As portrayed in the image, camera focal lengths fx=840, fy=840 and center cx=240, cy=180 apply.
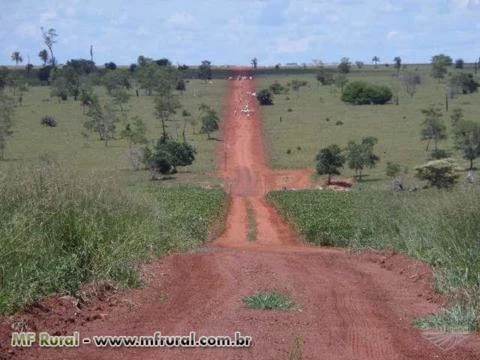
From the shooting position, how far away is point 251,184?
152 feet

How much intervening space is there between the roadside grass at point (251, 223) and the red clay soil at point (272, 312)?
377 inches

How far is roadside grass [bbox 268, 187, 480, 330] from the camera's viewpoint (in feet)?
38.5

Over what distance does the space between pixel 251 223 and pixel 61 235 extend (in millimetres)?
19752

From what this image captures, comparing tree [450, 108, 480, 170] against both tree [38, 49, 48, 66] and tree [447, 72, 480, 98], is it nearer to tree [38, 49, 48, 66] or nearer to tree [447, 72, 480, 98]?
tree [447, 72, 480, 98]

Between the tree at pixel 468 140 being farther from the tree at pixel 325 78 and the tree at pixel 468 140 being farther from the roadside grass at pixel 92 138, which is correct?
the tree at pixel 325 78

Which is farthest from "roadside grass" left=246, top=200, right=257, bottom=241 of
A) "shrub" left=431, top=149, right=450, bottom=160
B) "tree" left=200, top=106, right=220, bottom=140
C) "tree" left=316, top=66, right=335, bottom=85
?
"tree" left=316, top=66, right=335, bottom=85

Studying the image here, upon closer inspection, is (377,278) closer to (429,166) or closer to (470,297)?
(470,297)

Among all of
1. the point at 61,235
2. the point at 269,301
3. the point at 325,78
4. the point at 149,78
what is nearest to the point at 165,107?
the point at 149,78

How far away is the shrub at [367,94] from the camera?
78.0 meters

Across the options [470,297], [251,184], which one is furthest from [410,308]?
[251,184]

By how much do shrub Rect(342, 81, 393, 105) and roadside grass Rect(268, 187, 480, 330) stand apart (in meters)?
47.6

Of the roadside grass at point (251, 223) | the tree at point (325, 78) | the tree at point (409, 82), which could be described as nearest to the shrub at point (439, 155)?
the roadside grass at point (251, 223)

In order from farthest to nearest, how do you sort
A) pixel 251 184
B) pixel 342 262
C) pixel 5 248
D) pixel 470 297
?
1. pixel 251 184
2. pixel 342 262
3. pixel 470 297
4. pixel 5 248

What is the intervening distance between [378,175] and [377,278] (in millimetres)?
32446
